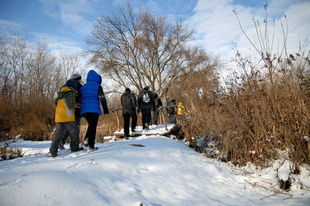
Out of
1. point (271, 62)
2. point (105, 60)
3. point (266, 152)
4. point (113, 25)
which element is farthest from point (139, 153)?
point (113, 25)

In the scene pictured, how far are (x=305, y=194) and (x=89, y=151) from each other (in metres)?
3.66

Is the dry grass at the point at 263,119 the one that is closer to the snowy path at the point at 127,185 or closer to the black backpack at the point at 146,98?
the snowy path at the point at 127,185

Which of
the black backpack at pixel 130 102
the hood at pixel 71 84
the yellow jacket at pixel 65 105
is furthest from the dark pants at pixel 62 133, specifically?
the black backpack at pixel 130 102

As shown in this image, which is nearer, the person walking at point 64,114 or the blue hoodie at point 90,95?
the person walking at point 64,114

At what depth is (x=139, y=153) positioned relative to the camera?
340 cm

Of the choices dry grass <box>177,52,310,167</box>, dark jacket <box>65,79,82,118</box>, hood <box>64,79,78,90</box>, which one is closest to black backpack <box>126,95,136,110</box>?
dark jacket <box>65,79,82,118</box>

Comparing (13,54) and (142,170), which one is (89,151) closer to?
(142,170)

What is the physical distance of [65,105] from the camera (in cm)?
354

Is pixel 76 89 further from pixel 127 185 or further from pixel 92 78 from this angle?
pixel 127 185

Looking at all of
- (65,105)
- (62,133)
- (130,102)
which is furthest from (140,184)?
(130,102)

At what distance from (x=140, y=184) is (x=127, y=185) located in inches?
6.9

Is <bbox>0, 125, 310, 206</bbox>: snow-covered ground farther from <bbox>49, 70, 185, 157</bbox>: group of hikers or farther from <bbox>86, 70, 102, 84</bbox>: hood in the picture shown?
<bbox>86, 70, 102, 84</bbox>: hood

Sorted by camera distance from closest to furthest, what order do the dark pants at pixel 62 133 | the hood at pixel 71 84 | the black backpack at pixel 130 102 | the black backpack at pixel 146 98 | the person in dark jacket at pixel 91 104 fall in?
the dark pants at pixel 62 133 → the hood at pixel 71 84 → the person in dark jacket at pixel 91 104 → the black backpack at pixel 130 102 → the black backpack at pixel 146 98

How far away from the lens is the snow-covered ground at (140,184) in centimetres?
178
